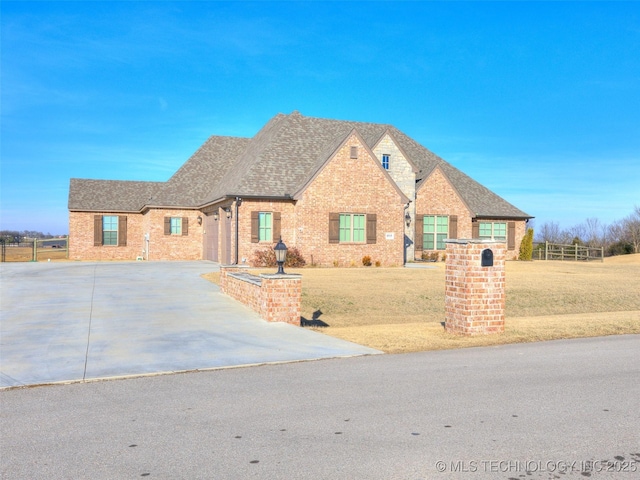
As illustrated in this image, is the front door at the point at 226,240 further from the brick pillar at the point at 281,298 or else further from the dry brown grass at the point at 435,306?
the brick pillar at the point at 281,298

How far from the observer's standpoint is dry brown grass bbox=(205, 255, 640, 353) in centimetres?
1093

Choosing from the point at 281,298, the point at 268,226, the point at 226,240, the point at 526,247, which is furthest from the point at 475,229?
the point at 281,298

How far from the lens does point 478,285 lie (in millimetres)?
10703

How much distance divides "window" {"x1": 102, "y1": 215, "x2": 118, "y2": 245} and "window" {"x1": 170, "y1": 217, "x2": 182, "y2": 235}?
440 cm

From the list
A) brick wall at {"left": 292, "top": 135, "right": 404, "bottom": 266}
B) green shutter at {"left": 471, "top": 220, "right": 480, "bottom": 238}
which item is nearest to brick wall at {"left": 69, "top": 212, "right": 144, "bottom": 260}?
brick wall at {"left": 292, "top": 135, "right": 404, "bottom": 266}

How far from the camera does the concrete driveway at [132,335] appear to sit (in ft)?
27.1

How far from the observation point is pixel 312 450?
4.80m

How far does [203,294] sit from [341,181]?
1333 centimetres

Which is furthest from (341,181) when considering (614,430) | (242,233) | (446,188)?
(614,430)

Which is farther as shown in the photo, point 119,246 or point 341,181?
point 119,246

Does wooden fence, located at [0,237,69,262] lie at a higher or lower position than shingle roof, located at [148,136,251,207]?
lower

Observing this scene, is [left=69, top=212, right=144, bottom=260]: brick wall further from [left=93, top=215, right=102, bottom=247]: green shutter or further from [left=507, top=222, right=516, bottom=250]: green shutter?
[left=507, top=222, right=516, bottom=250]: green shutter

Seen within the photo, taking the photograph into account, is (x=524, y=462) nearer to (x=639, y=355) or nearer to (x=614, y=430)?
(x=614, y=430)

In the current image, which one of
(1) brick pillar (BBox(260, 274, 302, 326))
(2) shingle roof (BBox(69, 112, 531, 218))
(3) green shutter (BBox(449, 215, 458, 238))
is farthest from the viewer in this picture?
(3) green shutter (BBox(449, 215, 458, 238))
